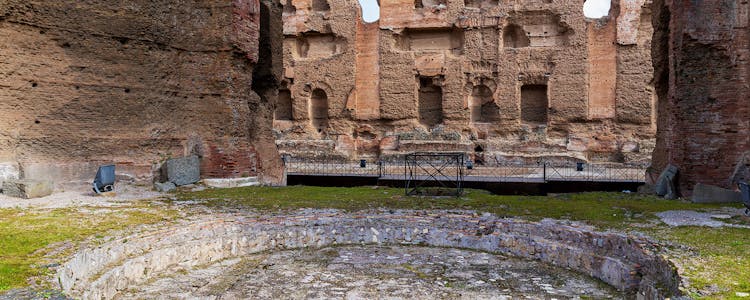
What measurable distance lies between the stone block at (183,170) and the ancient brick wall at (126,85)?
1.11 ft

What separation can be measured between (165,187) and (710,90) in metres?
10.2

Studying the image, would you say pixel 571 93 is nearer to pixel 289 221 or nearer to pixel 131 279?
pixel 289 221

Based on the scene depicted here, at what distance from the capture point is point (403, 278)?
18.3 feet

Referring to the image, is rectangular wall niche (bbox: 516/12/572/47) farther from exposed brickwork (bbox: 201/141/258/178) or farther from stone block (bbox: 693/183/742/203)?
exposed brickwork (bbox: 201/141/258/178)

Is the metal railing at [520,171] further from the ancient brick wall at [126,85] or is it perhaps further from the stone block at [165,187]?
the stone block at [165,187]

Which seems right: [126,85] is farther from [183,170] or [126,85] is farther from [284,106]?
[284,106]

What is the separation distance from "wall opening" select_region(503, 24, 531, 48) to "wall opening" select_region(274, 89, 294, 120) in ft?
33.7

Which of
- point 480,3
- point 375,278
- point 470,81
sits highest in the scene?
point 480,3

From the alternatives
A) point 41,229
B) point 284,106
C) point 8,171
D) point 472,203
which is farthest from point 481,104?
point 41,229

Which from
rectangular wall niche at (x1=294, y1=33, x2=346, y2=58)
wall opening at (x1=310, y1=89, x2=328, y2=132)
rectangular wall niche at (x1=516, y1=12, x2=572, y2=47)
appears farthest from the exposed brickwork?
rectangular wall niche at (x1=516, y1=12, x2=572, y2=47)

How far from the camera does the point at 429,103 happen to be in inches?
944

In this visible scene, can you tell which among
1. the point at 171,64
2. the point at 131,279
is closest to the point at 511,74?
the point at 171,64

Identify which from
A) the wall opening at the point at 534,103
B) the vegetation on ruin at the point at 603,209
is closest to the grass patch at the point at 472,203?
the vegetation on ruin at the point at 603,209

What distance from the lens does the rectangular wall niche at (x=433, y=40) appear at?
2352cm
